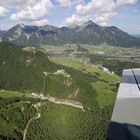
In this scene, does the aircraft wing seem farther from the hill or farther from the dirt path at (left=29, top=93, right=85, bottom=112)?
the dirt path at (left=29, top=93, right=85, bottom=112)

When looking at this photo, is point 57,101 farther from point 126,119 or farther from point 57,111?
point 126,119

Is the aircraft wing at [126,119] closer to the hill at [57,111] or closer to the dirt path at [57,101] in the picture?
the hill at [57,111]

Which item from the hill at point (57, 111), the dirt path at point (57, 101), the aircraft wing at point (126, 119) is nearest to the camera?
the aircraft wing at point (126, 119)

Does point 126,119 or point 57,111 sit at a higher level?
point 126,119

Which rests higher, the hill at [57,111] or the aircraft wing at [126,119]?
the aircraft wing at [126,119]

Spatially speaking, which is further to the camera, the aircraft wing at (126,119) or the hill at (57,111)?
the hill at (57,111)

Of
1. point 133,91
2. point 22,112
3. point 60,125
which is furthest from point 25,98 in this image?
point 133,91

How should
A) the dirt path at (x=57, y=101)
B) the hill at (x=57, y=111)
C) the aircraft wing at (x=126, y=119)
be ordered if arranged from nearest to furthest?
1. the aircraft wing at (x=126, y=119)
2. the hill at (x=57, y=111)
3. the dirt path at (x=57, y=101)

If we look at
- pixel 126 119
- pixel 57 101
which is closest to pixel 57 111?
pixel 57 101

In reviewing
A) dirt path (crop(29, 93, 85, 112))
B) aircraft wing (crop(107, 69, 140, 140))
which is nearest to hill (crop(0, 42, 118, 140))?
dirt path (crop(29, 93, 85, 112))

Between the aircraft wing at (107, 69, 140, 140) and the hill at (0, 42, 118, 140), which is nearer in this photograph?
the aircraft wing at (107, 69, 140, 140)

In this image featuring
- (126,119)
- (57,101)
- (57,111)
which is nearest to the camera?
(126,119)

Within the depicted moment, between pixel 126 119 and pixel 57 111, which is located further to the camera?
pixel 57 111

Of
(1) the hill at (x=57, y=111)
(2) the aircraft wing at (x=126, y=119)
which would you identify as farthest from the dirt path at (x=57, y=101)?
(2) the aircraft wing at (x=126, y=119)
